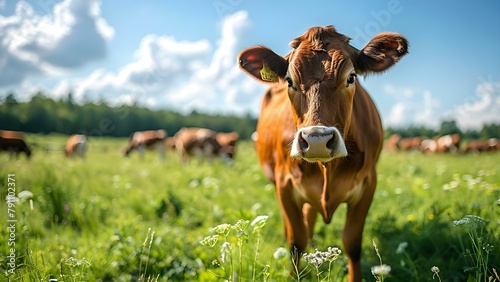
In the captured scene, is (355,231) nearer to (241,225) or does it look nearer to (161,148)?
(241,225)

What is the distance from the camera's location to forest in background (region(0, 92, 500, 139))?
576 inches

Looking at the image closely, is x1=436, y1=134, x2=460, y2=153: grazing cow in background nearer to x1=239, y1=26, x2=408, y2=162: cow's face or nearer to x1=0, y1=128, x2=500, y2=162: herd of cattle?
x1=0, y1=128, x2=500, y2=162: herd of cattle

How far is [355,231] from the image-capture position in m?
3.14

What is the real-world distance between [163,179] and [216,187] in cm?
269

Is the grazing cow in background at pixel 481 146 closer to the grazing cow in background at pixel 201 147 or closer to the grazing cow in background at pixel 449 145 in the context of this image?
the grazing cow in background at pixel 449 145

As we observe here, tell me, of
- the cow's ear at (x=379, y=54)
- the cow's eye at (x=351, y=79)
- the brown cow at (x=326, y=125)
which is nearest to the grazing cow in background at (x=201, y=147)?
the brown cow at (x=326, y=125)

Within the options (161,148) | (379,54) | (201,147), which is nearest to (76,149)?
(161,148)

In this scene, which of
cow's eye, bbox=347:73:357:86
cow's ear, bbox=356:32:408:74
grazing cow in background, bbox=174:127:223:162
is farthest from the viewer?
grazing cow in background, bbox=174:127:223:162

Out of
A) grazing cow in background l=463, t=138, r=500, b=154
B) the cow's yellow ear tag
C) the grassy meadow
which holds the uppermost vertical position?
the cow's yellow ear tag

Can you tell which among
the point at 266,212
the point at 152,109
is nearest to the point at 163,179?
the point at 266,212

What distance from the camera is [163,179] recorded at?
9062 millimetres

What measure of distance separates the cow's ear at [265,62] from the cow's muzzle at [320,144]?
Answer: 0.98 meters

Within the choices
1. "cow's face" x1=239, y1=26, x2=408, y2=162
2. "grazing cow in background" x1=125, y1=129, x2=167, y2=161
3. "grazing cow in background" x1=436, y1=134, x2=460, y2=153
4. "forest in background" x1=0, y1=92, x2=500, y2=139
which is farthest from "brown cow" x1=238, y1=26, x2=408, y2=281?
"grazing cow in background" x1=436, y1=134, x2=460, y2=153

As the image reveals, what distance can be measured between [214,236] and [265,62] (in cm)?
168
